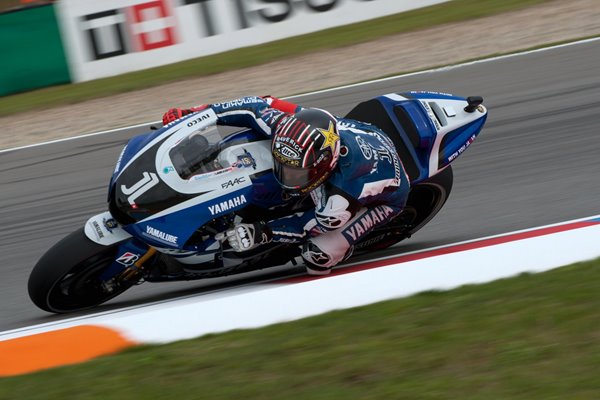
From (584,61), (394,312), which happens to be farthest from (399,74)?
(394,312)

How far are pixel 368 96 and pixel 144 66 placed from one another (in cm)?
478

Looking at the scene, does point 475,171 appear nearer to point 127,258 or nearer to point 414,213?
point 414,213

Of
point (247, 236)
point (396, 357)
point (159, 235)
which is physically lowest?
point (396, 357)

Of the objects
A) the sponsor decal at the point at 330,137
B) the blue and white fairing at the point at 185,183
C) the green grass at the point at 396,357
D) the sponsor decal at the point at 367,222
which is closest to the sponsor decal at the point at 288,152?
the sponsor decal at the point at 330,137

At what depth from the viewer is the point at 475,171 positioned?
8086mm

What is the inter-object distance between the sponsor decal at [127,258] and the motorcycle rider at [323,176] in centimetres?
63

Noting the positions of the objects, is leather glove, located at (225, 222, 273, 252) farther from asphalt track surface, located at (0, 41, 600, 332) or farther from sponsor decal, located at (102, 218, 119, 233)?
asphalt track surface, located at (0, 41, 600, 332)

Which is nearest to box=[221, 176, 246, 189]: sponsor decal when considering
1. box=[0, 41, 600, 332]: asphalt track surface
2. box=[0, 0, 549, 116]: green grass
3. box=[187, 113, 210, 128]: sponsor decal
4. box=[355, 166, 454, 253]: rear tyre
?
box=[187, 113, 210, 128]: sponsor decal

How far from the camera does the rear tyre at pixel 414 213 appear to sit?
636cm

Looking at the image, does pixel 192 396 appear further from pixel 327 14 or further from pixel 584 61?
pixel 327 14

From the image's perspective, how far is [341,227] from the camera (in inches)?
224

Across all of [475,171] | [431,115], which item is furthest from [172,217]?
[475,171]

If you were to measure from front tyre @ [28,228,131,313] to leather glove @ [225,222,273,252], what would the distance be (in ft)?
2.44

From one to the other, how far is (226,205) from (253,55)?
347 inches
